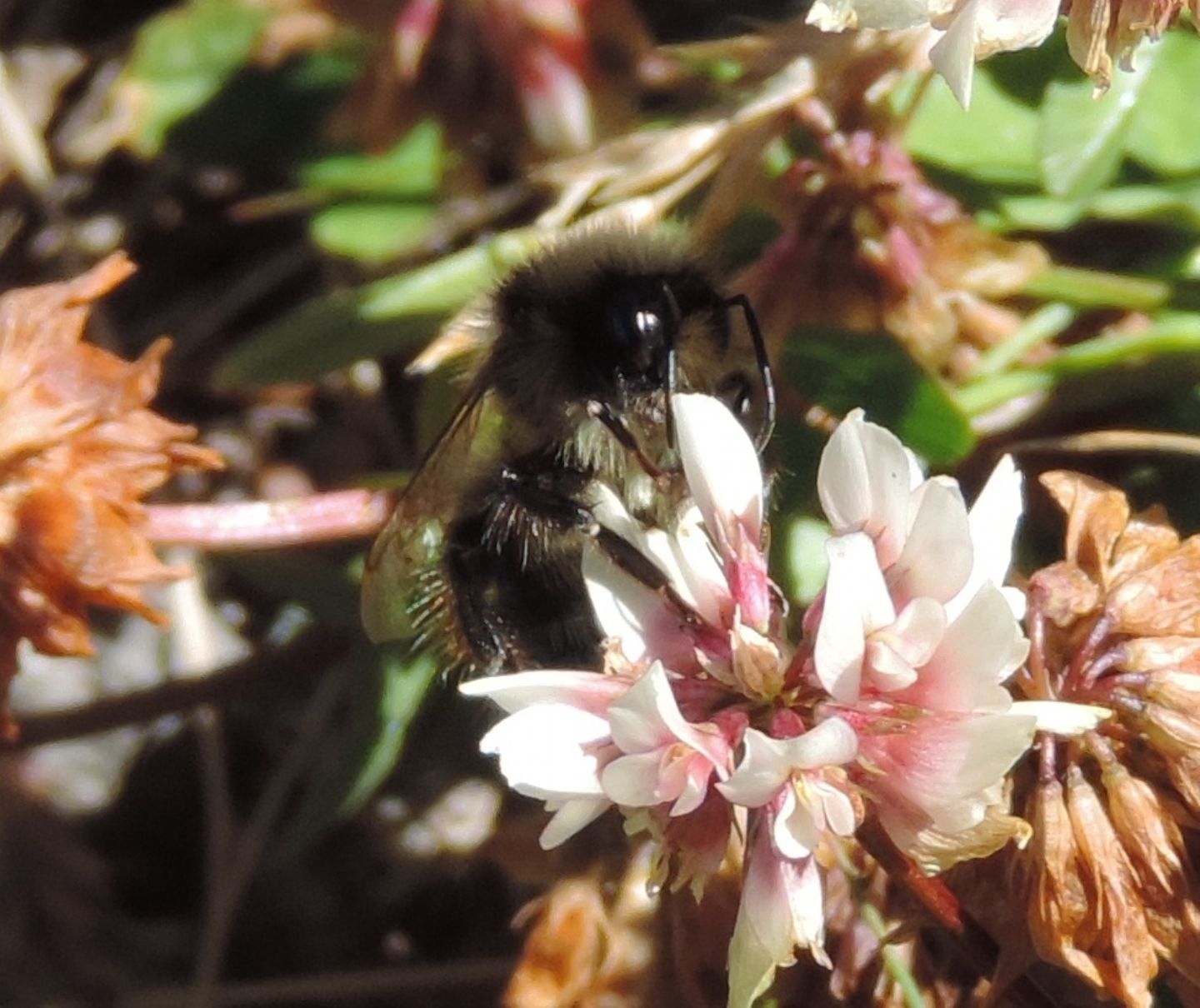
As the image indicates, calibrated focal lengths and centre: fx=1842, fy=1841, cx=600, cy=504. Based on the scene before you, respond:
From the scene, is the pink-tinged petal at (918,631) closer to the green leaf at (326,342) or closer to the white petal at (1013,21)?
the white petal at (1013,21)

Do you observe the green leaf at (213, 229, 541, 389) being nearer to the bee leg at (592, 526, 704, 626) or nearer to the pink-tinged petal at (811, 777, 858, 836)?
the bee leg at (592, 526, 704, 626)

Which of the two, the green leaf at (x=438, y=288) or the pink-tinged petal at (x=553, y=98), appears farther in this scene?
the pink-tinged petal at (x=553, y=98)

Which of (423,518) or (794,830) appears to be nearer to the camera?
(794,830)

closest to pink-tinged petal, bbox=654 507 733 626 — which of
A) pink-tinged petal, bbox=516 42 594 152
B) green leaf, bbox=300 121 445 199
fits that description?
pink-tinged petal, bbox=516 42 594 152

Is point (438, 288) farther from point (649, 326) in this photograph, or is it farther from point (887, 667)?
point (887, 667)

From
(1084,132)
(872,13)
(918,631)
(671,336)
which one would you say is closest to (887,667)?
(918,631)

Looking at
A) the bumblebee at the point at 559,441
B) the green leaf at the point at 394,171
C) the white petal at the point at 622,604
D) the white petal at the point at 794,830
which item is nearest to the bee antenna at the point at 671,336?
the bumblebee at the point at 559,441
